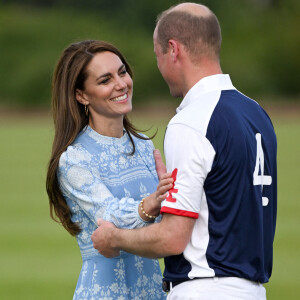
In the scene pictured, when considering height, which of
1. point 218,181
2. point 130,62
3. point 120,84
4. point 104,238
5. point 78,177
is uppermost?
point 120,84

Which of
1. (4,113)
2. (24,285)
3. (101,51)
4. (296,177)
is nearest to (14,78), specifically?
(4,113)

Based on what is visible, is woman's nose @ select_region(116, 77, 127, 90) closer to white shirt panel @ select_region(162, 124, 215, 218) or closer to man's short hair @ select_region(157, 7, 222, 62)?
man's short hair @ select_region(157, 7, 222, 62)

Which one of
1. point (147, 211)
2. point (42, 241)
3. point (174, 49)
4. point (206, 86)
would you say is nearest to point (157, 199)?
point (147, 211)

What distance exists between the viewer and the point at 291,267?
426 inches

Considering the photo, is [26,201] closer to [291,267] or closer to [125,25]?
[291,267]

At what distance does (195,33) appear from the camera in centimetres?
378

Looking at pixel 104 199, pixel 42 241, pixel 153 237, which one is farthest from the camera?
pixel 42 241

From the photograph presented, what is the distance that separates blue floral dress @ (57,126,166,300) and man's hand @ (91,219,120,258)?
71 millimetres

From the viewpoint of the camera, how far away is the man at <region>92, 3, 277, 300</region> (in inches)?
141

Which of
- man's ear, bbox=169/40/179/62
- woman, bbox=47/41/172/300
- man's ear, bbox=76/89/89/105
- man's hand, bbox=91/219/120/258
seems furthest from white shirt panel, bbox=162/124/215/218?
man's ear, bbox=76/89/89/105

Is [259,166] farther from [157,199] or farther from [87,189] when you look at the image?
[87,189]

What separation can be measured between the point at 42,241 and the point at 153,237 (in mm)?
9636

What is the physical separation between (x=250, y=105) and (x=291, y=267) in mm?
7346

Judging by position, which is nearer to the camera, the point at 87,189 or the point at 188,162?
the point at 188,162
